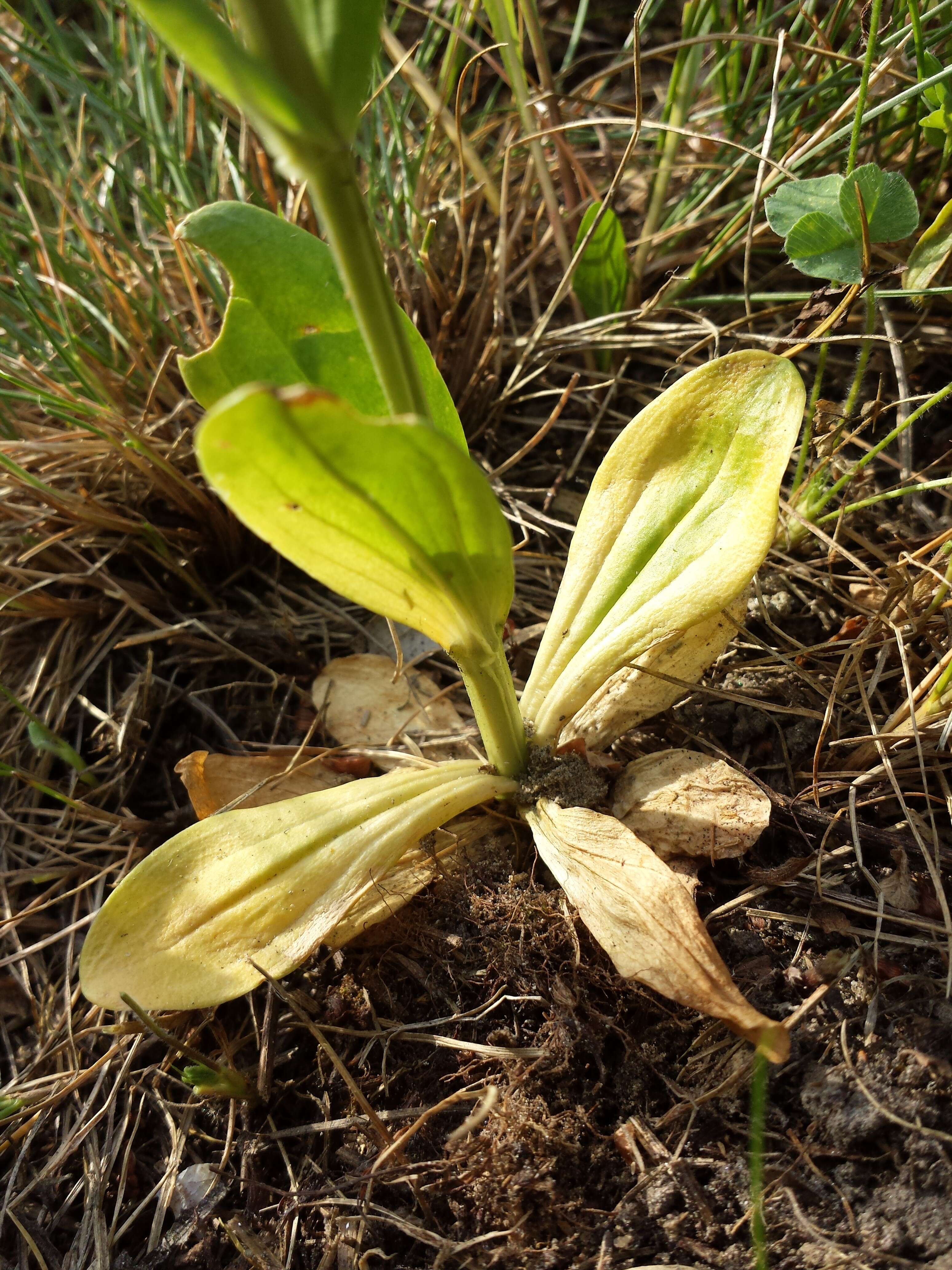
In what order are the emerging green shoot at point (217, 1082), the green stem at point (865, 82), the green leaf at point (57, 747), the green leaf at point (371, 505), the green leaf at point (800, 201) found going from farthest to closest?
1. the green leaf at point (57, 747)
2. the green leaf at point (800, 201)
3. the green stem at point (865, 82)
4. the emerging green shoot at point (217, 1082)
5. the green leaf at point (371, 505)

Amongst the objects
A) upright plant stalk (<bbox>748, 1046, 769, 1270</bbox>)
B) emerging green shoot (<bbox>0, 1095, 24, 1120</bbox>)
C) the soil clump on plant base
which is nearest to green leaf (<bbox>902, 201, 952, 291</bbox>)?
the soil clump on plant base

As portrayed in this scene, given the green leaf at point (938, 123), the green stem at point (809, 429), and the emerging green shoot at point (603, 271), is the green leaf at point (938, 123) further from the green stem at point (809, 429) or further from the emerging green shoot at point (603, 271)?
the emerging green shoot at point (603, 271)

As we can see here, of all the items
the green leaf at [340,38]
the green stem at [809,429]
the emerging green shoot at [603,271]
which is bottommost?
the green stem at [809,429]

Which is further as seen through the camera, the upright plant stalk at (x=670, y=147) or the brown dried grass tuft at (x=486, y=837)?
the upright plant stalk at (x=670, y=147)

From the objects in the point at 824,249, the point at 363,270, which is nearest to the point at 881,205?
the point at 824,249

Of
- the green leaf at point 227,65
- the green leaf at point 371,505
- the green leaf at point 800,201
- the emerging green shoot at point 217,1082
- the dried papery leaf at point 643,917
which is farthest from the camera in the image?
the green leaf at point 800,201

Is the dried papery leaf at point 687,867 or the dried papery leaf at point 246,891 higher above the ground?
the dried papery leaf at point 246,891

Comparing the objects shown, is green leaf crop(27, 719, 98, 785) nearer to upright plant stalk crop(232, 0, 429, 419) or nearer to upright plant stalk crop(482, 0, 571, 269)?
upright plant stalk crop(232, 0, 429, 419)

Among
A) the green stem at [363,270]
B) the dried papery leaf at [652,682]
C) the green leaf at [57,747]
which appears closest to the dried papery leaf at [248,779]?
the green leaf at [57,747]
